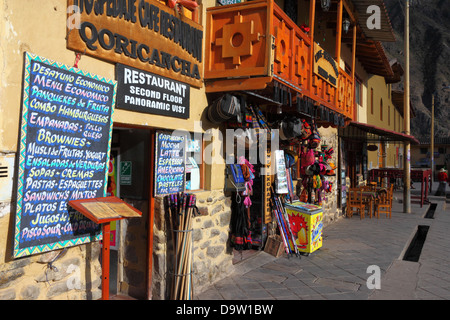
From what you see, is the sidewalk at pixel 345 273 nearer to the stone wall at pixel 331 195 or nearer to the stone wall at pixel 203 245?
the stone wall at pixel 203 245

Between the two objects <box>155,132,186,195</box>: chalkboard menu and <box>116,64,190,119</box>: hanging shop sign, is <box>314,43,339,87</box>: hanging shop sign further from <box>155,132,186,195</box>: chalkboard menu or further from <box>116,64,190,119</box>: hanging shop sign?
<box>155,132,186,195</box>: chalkboard menu

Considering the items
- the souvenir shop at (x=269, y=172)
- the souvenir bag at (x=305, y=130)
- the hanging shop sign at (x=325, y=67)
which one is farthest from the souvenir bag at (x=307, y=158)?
the hanging shop sign at (x=325, y=67)

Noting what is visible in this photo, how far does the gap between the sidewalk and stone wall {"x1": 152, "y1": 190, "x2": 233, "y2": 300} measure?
23cm

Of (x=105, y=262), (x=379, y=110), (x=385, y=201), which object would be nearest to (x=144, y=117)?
(x=105, y=262)

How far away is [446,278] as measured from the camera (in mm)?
5926

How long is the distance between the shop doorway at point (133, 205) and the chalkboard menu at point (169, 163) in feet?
0.37

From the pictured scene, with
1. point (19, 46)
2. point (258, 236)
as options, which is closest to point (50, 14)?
point (19, 46)

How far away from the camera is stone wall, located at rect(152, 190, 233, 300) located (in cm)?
468

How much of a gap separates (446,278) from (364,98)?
11.6 metres

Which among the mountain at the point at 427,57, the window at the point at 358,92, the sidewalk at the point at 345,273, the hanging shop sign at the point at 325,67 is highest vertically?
the mountain at the point at 427,57

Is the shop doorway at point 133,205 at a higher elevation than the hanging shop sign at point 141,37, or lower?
lower

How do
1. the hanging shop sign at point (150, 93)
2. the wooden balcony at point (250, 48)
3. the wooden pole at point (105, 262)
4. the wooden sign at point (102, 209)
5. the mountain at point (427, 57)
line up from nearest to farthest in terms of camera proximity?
1. the wooden sign at point (102, 209)
2. the wooden pole at point (105, 262)
3. the hanging shop sign at point (150, 93)
4. the wooden balcony at point (250, 48)
5. the mountain at point (427, 57)

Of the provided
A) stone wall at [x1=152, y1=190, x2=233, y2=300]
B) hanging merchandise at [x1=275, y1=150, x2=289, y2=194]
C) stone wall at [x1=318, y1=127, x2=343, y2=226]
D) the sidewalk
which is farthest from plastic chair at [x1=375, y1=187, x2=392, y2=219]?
stone wall at [x1=152, y1=190, x2=233, y2=300]

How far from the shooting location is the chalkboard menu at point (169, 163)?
15.5 feet
